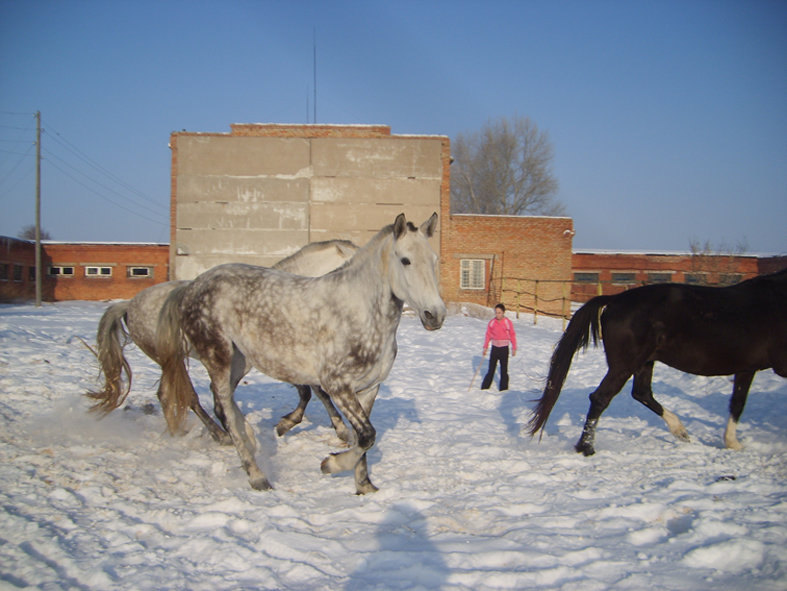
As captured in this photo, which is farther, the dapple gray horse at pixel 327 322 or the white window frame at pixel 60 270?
the white window frame at pixel 60 270

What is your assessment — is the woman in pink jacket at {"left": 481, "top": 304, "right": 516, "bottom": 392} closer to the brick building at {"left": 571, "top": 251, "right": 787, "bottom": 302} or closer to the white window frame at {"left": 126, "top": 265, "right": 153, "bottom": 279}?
the brick building at {"left": 571, "top": 251, "right": 787, "bottom": 302}

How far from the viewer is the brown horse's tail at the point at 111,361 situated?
18.6ft

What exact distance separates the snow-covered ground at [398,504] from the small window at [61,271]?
31841 mm

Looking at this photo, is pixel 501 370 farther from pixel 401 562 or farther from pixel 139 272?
pixel 139 272

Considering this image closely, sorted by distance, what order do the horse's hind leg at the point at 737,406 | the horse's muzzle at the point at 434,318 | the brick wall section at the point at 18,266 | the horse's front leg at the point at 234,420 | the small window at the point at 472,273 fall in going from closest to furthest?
1. the horse's muzzle at the point at 434,318
2. the horse's front leg at the point at 234,420
3. the horse's hind leg at the point at 737,406
4. the small window at the point at 472,273
5. the brick wall section at the point at 18,266

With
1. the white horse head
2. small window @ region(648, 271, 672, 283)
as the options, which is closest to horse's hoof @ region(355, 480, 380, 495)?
the white horse head

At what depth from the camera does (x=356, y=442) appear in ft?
13.7

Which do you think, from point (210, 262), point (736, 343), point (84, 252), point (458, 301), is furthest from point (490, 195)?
point (736, 343)

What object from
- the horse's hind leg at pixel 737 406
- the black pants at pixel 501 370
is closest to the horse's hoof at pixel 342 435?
the horse's hind leg at pixel 737 406

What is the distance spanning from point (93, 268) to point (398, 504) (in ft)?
120

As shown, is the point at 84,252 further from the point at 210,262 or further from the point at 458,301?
the point at 458,301

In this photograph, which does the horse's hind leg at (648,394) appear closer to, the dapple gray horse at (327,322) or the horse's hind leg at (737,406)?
the horse's hind leg at (737,406)

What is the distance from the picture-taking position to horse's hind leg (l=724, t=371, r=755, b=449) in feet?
18.0

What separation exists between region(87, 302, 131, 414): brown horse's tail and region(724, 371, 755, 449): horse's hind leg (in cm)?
606
